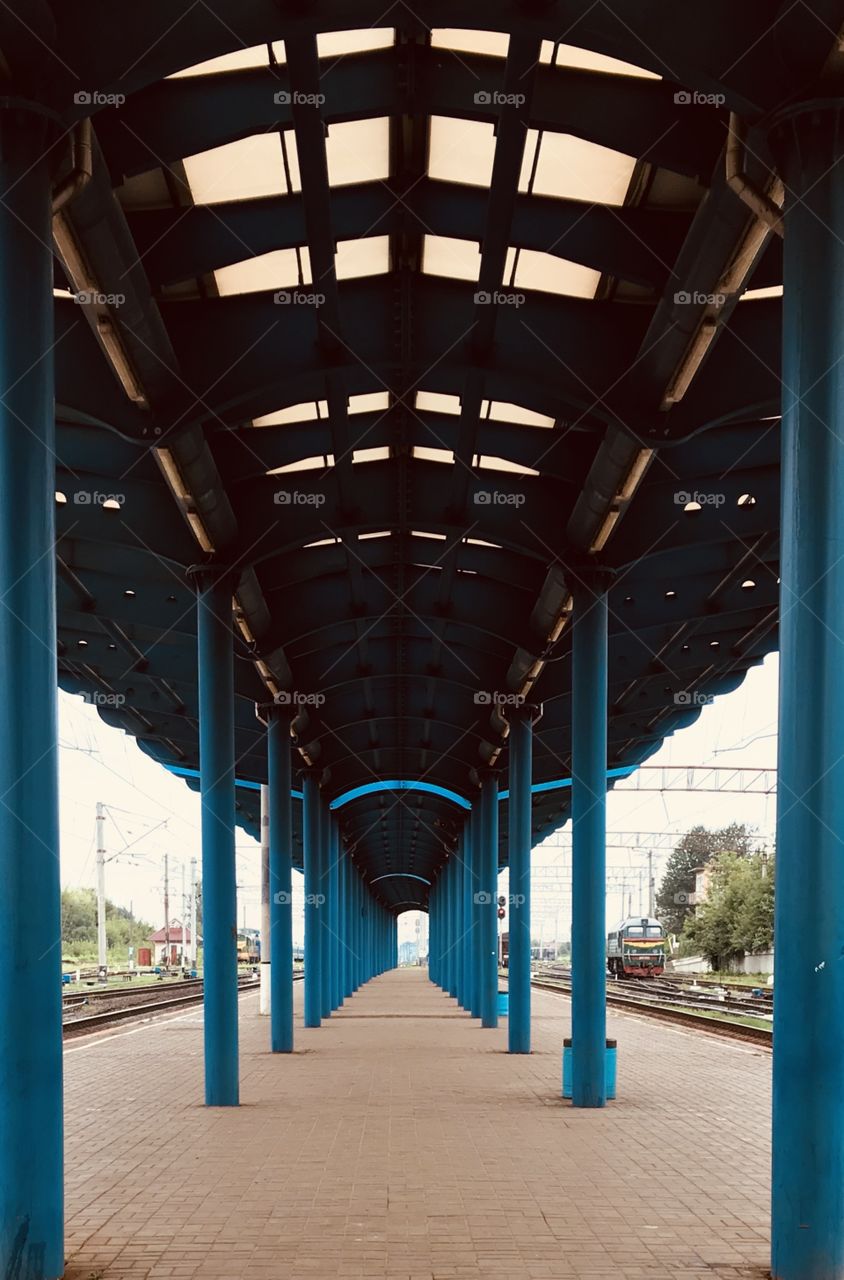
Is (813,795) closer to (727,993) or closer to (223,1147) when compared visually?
(223,1147)

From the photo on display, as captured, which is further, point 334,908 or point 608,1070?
point 334,908

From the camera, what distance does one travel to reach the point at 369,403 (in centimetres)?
1421

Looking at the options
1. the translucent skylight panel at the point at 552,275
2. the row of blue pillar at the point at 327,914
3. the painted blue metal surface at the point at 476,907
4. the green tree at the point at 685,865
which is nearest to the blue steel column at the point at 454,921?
the row of blue pillar at the point at 327,914

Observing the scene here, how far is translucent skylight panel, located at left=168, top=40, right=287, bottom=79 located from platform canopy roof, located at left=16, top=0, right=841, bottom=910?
0.06ft

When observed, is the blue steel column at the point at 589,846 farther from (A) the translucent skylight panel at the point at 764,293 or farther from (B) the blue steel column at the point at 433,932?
(B) the blue steel column at the point at 433,932

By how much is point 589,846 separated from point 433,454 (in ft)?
15.4

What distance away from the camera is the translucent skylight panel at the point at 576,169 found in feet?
32.0

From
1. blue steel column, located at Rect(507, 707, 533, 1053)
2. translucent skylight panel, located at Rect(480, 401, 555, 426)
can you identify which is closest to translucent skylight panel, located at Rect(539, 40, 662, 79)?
translucent skylight panel, located at Rect(480, 401, 555, 426)

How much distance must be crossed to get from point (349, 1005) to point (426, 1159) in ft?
99.7

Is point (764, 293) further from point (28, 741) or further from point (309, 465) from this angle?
point (28, 741)

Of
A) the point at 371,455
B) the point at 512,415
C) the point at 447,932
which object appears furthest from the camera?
the point at 447,932

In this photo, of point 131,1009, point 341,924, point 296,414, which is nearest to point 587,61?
point 296,414

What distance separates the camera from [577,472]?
1485 centimetres

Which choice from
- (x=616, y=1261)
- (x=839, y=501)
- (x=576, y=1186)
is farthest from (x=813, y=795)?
(x=576, y=1186)
